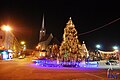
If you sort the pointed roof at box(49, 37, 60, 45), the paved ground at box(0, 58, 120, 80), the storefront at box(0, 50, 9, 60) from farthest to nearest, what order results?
1. the pointed roof at box(49, 37, 60, 45)
2. the storefront at box(0, 50, 9, 60)
3. the paved ground at box(0, 58, 120, 80)

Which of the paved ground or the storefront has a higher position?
the storefront

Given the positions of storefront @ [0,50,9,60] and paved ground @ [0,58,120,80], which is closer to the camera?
paved ground @ [0,58,120,80]

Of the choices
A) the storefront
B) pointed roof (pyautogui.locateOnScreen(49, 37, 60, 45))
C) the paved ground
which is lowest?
the paved ground

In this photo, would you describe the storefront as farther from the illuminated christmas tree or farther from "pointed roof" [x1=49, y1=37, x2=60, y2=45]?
"pointed roof" [x1=49, y1=37, x2=60, y2=45]

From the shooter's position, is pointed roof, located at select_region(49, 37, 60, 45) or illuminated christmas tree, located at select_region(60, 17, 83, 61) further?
pointed roof, located at select_region(49, 37, 60, 45)

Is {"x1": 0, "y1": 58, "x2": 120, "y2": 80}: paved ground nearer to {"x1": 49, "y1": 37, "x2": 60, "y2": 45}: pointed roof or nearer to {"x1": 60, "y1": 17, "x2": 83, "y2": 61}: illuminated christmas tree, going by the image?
{"x1": 60, "y1": 17, "x2": 83, "y2": 61}: illuminated christmas tree

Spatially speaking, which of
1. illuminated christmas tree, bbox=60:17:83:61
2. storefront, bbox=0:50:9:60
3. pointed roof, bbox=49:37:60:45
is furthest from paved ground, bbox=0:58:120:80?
pointed roof, bbox=49:37:60:45

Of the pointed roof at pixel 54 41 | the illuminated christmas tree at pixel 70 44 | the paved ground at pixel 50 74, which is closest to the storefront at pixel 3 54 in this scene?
the illuminated christmas tree at pixel 70 44

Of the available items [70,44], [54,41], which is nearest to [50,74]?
Answer: [70,44]

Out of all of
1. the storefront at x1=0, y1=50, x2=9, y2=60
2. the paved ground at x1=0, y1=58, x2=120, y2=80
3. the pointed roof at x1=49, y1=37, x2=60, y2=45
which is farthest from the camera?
the pointed roof at x1=49, y1=37, x2=60, y2=45

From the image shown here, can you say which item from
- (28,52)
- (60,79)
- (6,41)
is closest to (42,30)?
(28,52)

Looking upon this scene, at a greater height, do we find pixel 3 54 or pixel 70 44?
pixel 70 44

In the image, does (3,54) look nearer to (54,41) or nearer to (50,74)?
(54,41)

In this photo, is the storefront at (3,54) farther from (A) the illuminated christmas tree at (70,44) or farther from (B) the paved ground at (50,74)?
(B) the paved ground at (50,74)
